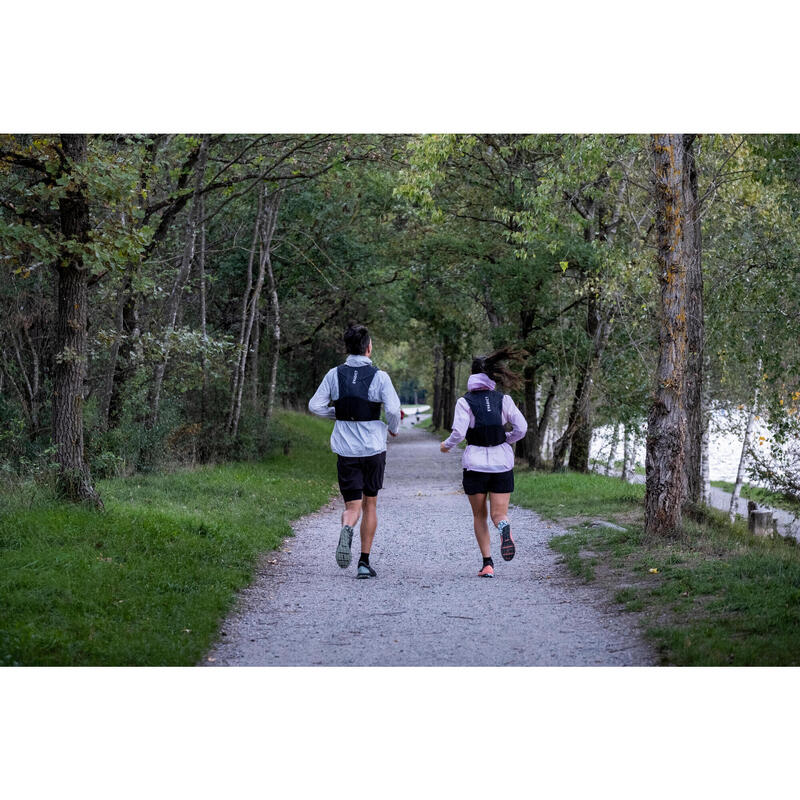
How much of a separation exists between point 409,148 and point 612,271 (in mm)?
3865

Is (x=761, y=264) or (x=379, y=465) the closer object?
(x=379, y=465)

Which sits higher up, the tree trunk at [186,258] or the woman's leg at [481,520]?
the tree trunk at [186,258]

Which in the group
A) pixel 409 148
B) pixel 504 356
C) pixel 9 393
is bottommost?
pixel 9 393

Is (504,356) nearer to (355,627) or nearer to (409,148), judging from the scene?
(355,627)

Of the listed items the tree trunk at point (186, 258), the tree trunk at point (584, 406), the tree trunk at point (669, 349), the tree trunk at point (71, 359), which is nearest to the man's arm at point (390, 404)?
the tree trunk at point (669, 349)

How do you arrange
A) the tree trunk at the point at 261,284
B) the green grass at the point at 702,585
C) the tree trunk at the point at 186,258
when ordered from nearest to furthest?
the green grass at the point at 702,585
the tree trunk at the point at 186,258
the tree trunk at the point at 261,284

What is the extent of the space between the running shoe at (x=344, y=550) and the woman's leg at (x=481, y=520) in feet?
3.58

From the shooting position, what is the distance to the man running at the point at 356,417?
7.48 m

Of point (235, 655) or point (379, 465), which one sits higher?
point (379, 465)

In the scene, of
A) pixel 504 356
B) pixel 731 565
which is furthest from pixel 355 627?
pixel 731 565

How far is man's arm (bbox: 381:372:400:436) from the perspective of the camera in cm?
735

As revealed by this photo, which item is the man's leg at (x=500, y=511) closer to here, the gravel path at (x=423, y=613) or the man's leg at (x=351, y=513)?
the gravel path at (x=423, y=613)

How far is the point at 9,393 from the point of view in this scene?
12.8 meters

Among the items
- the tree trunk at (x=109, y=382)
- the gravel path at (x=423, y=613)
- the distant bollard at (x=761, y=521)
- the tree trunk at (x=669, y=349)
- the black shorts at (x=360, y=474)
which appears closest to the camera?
the gravel path at (x=423, y=613)
